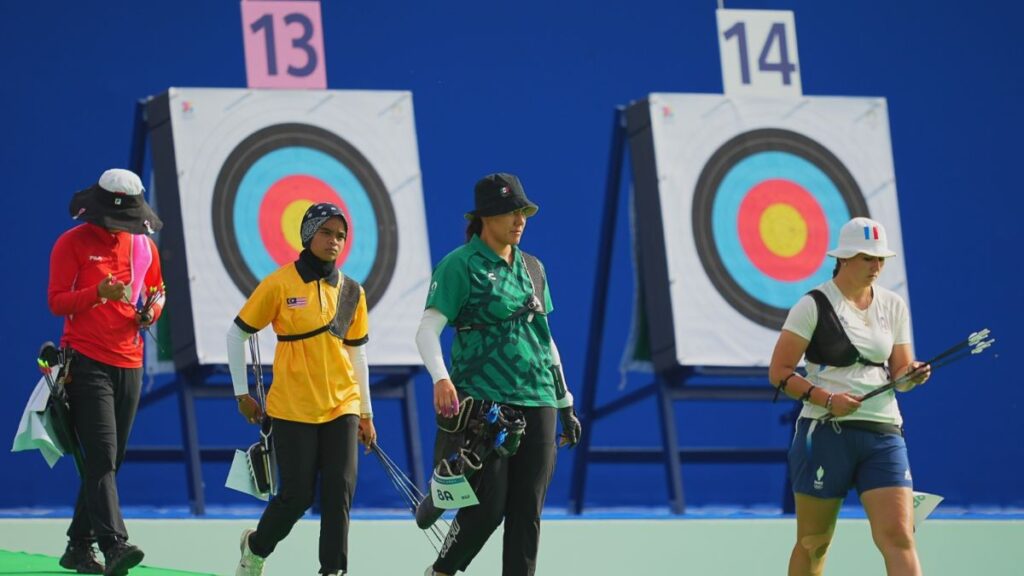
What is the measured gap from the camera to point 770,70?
7.58 m

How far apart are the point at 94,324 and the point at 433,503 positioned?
1226 millimetres

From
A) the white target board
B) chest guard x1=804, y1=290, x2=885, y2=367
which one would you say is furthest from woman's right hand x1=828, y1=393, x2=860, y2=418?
the white target board

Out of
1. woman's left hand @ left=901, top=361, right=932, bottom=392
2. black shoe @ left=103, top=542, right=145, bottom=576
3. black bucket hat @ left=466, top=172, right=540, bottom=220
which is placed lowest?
black shoe @ left=103, top=542, right=145, bottom=576

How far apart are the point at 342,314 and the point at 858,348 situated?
137 centimetres

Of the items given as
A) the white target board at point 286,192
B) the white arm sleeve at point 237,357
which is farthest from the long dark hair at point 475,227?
the white target board at point 286,192

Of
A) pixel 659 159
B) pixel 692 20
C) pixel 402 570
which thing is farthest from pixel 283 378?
pixel 692 20

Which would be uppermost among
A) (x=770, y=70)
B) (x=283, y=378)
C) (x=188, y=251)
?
(x=770, y=70)

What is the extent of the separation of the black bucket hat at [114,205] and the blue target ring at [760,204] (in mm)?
3168

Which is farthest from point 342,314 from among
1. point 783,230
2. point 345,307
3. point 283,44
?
point 783,230

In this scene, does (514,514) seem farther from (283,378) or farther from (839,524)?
(839,524)

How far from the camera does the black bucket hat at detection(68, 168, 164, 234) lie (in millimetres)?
4629

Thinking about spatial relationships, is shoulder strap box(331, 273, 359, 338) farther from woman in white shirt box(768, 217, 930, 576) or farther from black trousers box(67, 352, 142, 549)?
woman in white shirt box(768, 217, 930, 576)

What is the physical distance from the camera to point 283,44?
23.0 feet

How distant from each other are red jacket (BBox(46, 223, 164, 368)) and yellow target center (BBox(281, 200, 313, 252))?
7.40ft
